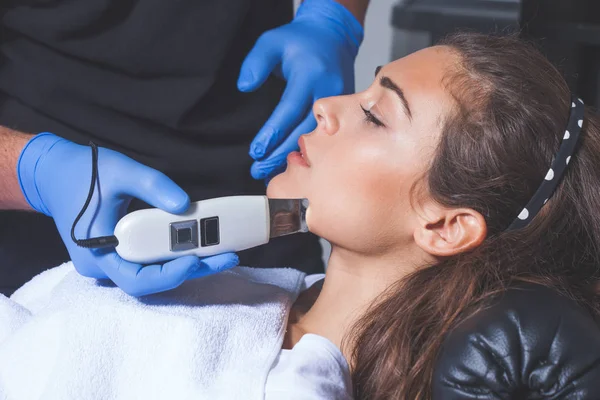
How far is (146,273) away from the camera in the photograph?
42.3 inches

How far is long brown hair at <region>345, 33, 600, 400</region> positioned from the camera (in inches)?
43.5

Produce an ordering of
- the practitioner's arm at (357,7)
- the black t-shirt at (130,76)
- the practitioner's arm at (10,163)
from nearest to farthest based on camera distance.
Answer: the practitioner's arm at (10,163) < the black t-shirt at (130,76) < the practitioner's arm at (357,7)

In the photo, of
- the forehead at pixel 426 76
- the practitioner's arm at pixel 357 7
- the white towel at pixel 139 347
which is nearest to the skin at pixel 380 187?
the forehead at pixel 426 76

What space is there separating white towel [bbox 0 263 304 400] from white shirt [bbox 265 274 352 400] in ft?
0.06

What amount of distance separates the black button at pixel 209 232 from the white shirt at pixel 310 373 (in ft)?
0.69

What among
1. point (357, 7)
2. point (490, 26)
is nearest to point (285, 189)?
point (357, 7)

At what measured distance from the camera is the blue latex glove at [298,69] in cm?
137

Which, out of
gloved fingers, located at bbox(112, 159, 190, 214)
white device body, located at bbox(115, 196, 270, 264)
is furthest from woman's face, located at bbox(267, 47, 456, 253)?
gloved fingers, located at bbox(112, 159, 190, 214)

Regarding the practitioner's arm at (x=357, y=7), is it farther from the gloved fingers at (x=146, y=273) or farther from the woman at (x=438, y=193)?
the gloved fingers at (x=146, y=273)

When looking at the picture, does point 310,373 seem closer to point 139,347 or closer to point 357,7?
point 139,347

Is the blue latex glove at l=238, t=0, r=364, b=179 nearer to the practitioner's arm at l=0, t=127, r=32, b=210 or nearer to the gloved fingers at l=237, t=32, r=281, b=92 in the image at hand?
the gloved fingers at l=237, t=32, r=281, b=92

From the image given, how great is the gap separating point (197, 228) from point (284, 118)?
0.38 meters

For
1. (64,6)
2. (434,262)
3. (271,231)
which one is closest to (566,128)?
(434,262)

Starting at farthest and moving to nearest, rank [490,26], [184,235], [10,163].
Result: [490,26]
[10,163]
[184,235]
